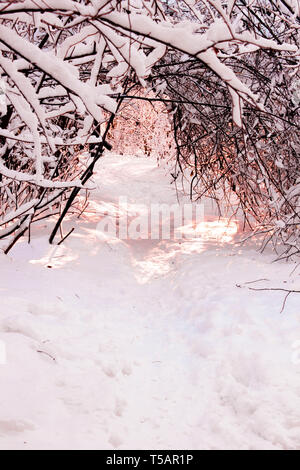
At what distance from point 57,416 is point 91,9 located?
6.59 feet

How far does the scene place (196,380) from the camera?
3197 millimetres

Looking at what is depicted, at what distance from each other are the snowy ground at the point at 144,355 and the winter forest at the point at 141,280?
0.04 feet

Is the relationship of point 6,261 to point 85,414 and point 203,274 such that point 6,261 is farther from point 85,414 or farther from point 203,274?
point 85,414

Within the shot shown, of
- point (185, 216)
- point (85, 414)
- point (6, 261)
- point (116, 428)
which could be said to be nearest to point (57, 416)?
point (85, 414)

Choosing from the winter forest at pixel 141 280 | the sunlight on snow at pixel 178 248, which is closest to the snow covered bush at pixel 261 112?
the winter forest at pixel 141 280

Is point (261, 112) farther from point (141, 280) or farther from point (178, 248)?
point (178, 248)

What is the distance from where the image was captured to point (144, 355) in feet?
11.6

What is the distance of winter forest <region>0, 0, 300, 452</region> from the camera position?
179cm

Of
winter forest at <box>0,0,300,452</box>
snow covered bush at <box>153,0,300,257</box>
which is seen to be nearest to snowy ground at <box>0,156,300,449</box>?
winter forest at <box>0,0,300,452</box>

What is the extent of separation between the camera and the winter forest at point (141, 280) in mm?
1788

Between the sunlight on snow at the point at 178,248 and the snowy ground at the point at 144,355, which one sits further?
the sunlight on snow at the point at 178,248

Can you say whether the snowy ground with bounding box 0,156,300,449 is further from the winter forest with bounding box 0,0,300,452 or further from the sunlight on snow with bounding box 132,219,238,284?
the sunlight on snow with bounding box 132,219,238,284

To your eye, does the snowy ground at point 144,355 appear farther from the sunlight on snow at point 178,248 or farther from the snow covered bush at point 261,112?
the snow covered bush at point 261,112

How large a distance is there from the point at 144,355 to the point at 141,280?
6.49 feet
